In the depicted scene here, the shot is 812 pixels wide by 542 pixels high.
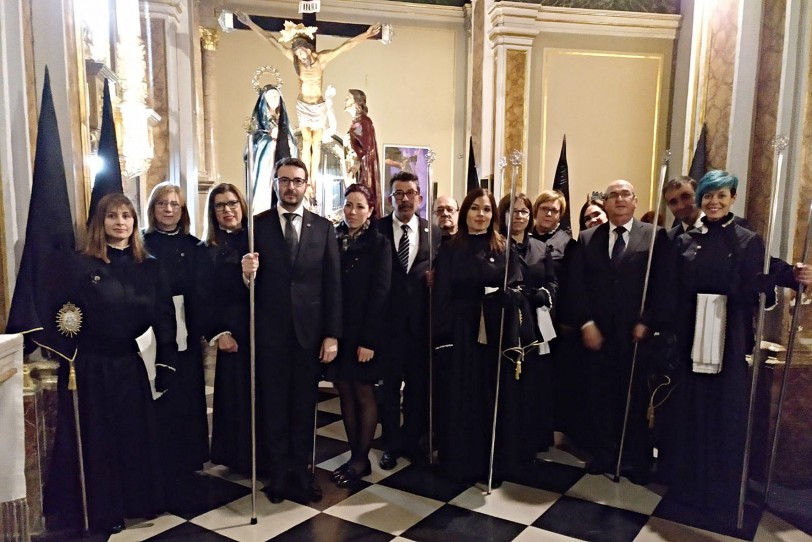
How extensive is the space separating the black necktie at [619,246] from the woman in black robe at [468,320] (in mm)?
527

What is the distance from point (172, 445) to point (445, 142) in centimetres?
696

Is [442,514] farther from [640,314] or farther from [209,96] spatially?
[209,96]

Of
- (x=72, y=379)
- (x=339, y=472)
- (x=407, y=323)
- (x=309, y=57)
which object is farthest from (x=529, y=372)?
(x=309, y=57)

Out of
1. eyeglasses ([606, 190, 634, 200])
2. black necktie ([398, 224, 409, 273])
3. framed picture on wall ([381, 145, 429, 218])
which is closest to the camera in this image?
eyeglasses ([606, 190, 634, 200])

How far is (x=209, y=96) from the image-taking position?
764cm

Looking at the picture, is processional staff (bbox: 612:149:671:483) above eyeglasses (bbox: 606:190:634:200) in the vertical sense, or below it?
below

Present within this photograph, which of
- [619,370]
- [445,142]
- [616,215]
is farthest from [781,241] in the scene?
[445,142]

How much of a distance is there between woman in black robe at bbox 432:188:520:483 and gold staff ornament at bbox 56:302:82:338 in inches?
59.4

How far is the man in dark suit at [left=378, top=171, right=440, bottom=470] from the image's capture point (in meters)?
2.96

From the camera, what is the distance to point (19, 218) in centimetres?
230

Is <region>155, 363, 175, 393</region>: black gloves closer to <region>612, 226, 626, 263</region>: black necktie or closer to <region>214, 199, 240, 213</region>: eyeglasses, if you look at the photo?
<region>214, 199, 240, 213</region>: eyeglasses

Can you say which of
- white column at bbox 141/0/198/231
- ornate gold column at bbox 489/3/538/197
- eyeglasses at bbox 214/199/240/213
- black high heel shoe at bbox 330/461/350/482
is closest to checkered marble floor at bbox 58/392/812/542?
black high heel shoe at bbox 330/461/350/482

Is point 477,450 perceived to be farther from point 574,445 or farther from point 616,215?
point 616,215

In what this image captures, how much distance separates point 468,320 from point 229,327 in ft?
3.65
